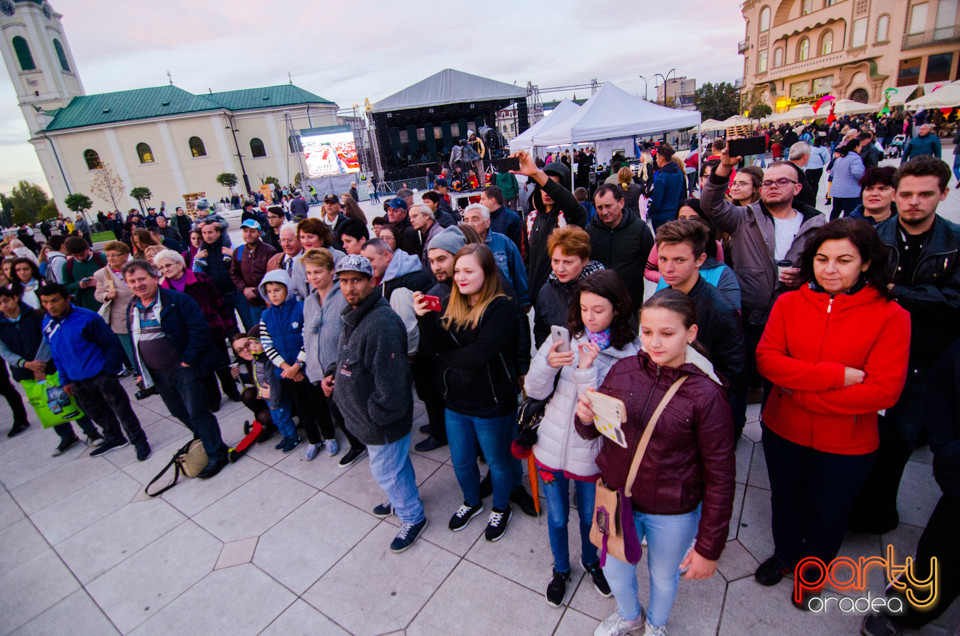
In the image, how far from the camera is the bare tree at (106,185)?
40619 millimetres

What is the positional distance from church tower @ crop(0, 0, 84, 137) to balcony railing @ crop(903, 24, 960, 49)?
7655 cm

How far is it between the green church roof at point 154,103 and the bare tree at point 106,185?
4.60m

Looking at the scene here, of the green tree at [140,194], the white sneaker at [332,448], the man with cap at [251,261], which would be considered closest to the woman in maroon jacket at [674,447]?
the white sneaker at [332,448]

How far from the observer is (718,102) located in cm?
3444

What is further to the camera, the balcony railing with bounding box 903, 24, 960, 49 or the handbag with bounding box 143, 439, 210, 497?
the balcony railing with bounding box 903, 24, 960, 49

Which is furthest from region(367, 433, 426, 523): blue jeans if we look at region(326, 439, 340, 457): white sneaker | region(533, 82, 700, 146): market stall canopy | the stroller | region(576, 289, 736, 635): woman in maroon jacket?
the stroller

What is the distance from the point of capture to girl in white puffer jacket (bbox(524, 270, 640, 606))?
1903 mm

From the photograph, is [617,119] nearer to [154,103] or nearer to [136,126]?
[136,126]

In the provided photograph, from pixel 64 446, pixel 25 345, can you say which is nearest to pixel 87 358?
pixel 25 345

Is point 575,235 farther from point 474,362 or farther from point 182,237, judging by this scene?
point 182,237

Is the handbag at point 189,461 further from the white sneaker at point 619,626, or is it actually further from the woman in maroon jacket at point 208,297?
the white sneaker at point 619,626

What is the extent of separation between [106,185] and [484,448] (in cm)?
5365

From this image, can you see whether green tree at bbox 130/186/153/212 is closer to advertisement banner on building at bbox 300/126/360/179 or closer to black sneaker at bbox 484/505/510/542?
advertisement banner on building at bbox 300/126/360/179

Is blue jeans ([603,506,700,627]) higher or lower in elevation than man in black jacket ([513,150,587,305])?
lower
